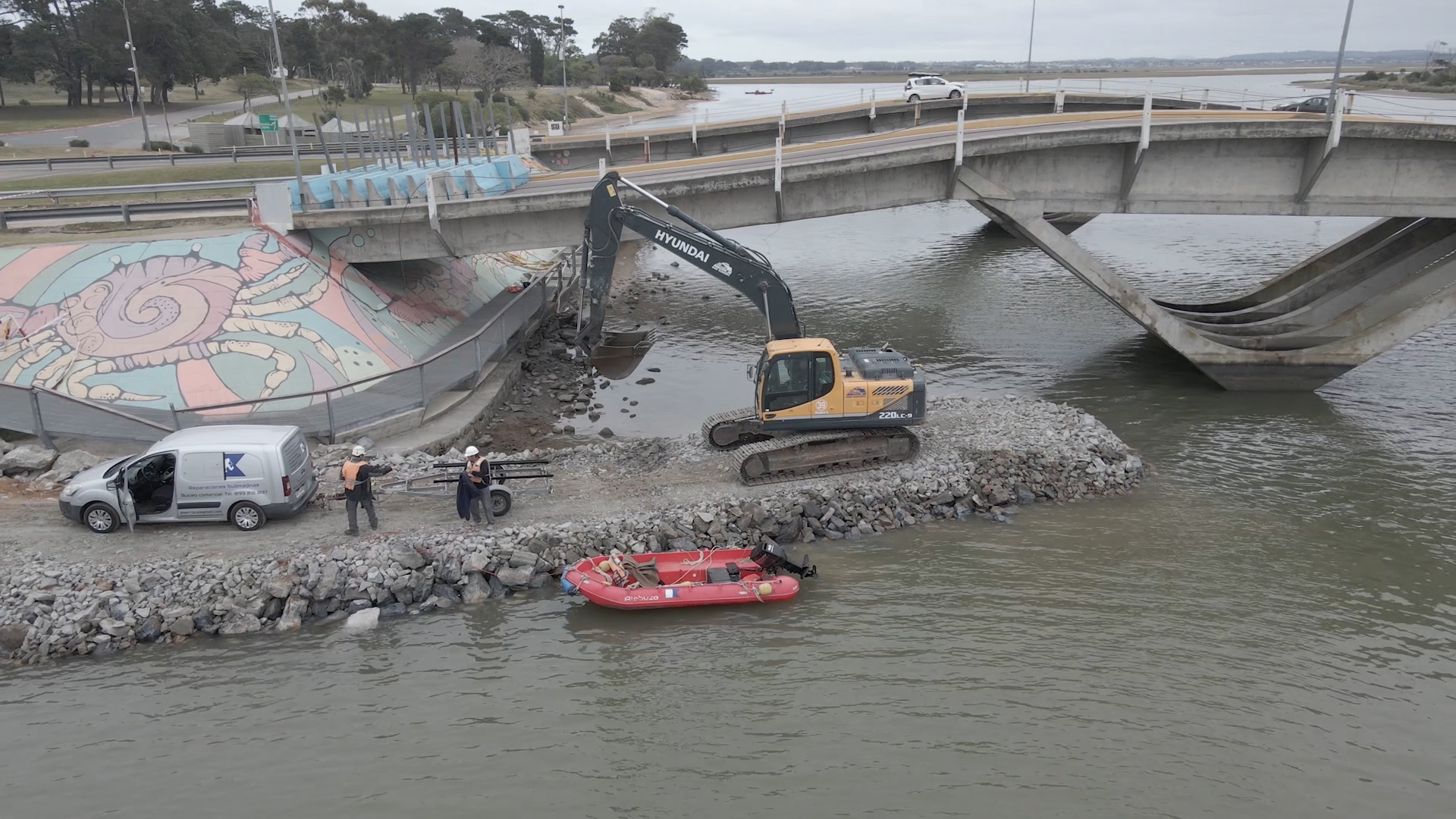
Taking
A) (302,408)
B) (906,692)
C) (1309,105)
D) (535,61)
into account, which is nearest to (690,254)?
(302,408)

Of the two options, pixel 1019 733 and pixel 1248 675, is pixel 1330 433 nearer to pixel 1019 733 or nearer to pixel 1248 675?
pixel 1248 675

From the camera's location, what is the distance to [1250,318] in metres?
27.6

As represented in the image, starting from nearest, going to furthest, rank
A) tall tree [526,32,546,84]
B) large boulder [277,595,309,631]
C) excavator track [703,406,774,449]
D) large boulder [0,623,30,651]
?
large boulder [0,623,30,651] < large boulder [277,595,309,631] < excavator track [703,406,774,449] < tall tree [526,32,546,84]

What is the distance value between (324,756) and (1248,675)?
1227cm

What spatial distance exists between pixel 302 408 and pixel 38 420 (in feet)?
15.1

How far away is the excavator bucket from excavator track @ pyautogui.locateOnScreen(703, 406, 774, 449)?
8.63 m

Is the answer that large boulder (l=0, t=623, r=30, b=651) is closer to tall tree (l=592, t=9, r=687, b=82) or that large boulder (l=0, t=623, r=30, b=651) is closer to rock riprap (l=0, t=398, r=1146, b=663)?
rock riprap (l=0, t=398, r=1146, b=663)

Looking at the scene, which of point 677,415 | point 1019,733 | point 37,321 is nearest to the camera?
point 1019,733

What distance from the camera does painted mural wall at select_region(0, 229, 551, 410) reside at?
1981 centimetres

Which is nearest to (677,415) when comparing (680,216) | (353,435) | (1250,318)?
(680,216)

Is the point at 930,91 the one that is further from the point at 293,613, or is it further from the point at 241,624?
the point at 241,624

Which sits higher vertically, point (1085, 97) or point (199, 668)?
point (1085, 97)

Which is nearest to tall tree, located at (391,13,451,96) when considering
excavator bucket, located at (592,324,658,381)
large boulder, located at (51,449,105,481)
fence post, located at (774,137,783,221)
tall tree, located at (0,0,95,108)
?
tall tree, located at (0,0,95,108)

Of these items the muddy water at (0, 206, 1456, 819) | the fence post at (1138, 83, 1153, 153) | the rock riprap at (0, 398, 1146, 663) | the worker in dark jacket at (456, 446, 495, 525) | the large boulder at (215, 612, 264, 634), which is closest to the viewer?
the muddy water at (0, 206, 1456, 819)
